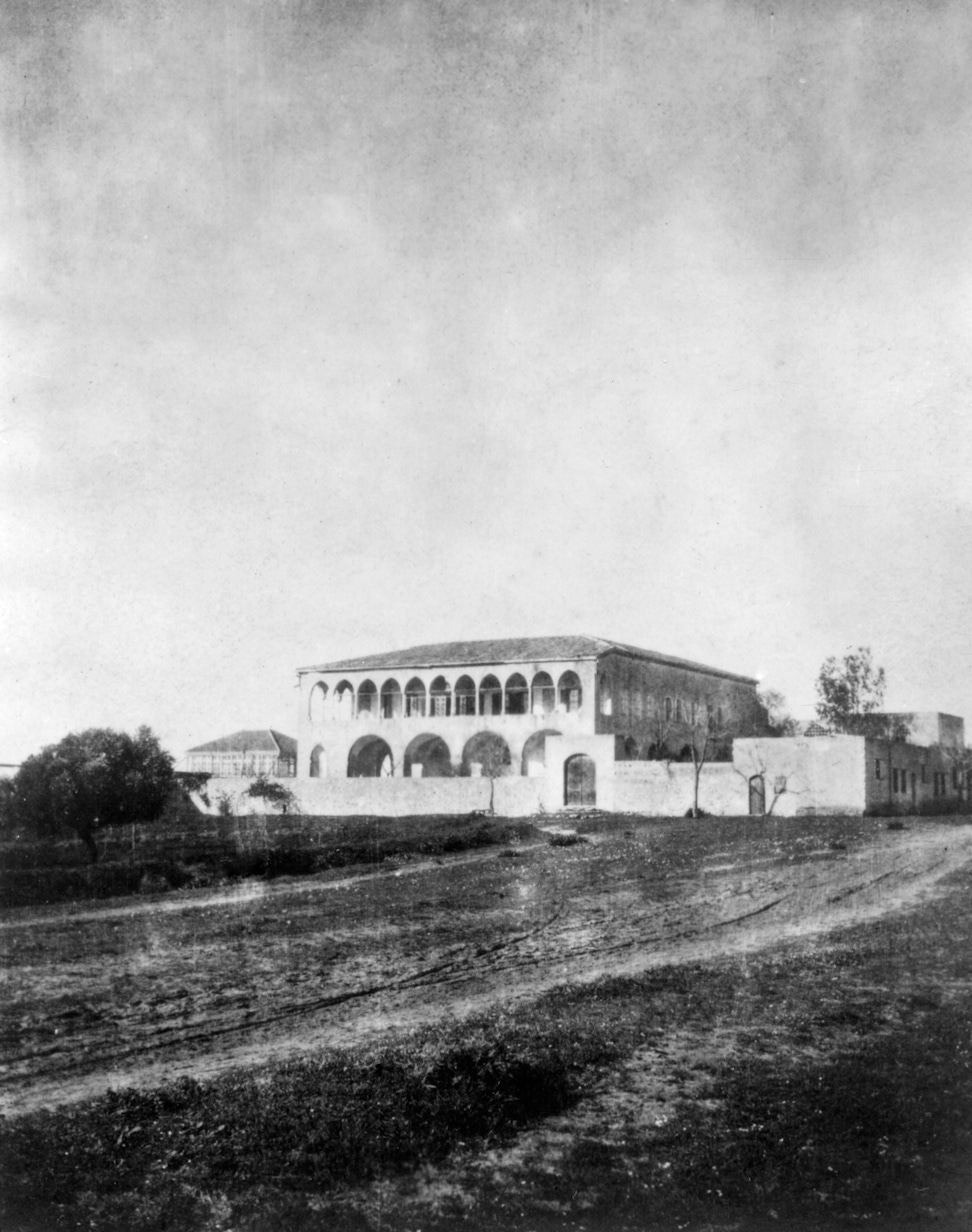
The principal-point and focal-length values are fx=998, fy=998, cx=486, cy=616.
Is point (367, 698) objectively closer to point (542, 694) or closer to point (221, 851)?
point (542, 694)

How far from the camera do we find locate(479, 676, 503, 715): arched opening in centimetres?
4391

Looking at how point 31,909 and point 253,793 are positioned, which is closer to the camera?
point 31,909

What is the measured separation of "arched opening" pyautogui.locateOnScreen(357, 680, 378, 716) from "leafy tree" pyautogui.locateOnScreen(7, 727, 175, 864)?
1768cm

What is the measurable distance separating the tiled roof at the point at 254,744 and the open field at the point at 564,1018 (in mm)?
53831

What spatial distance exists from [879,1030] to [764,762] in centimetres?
2568

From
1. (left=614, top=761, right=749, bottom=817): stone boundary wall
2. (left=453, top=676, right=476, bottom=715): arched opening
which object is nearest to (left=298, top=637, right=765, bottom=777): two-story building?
(left=453, top=676, right=476, bottom=715): arched opening

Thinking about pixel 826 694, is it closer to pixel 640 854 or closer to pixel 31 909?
pixel 640 854

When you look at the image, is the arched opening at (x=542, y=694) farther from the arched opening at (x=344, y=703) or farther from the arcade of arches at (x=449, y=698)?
the arched opening at (x=344, y=703)

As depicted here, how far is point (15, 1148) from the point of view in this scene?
4.80 meters

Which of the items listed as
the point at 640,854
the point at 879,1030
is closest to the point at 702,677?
the point at 640,854

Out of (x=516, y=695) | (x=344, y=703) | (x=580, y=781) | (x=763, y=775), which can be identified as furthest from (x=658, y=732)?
(x=344, y=703)

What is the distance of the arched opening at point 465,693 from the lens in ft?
146

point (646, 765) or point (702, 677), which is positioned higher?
point (702, 677)

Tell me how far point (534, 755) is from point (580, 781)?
709cm
